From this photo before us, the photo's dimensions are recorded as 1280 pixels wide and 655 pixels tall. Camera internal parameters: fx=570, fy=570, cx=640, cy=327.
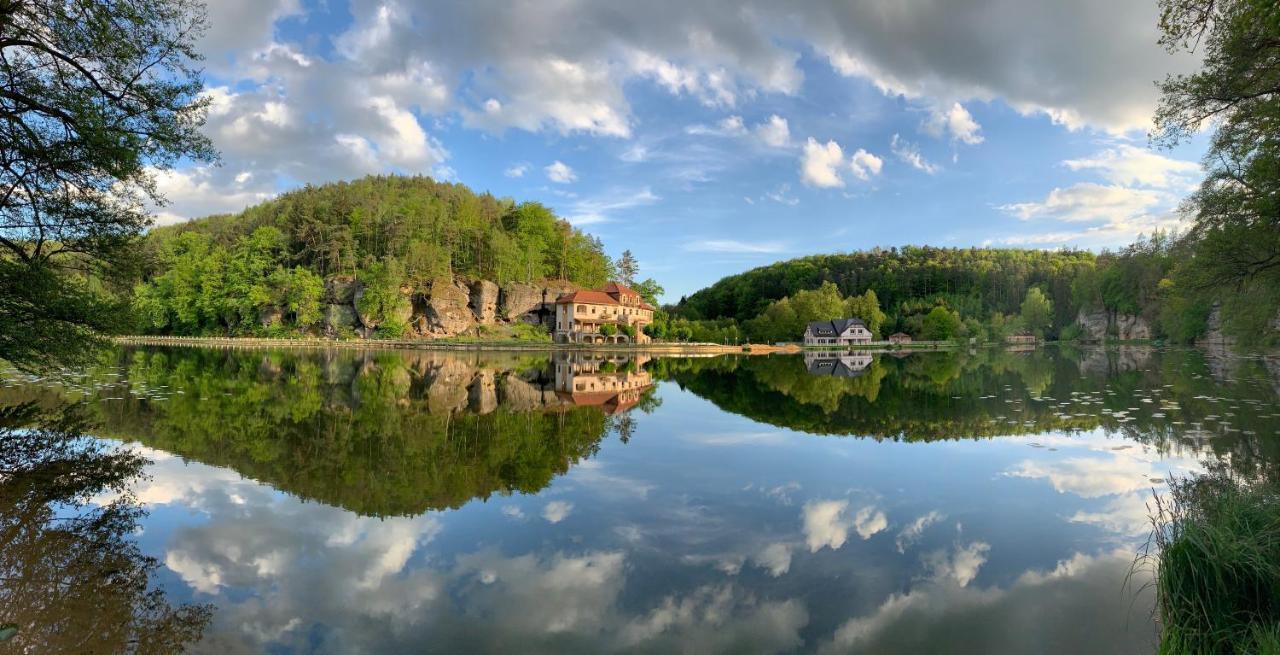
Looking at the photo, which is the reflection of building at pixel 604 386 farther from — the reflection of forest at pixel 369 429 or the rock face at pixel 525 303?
the rock face at pixel 525 303

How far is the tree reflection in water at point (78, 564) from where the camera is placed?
452 centimetres

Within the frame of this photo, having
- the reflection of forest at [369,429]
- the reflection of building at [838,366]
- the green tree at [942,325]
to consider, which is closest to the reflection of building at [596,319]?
the reflection of building at [838,366]

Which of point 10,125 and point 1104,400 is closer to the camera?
point 10,125

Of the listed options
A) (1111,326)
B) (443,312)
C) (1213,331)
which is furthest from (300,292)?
(1111,326)

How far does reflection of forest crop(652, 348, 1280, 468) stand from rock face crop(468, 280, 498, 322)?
155ft

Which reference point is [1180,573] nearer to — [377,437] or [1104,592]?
[1104,592]

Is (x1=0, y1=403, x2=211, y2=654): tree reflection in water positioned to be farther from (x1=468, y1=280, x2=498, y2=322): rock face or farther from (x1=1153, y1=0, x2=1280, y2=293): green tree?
(x1=468, y1=280, x2=498, y2=322): rock face

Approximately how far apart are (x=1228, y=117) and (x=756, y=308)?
105235mm

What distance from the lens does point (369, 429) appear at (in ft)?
44.1

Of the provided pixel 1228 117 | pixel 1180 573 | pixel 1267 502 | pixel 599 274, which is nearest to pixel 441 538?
pixel 1180 573

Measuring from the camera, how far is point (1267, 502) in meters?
5.73

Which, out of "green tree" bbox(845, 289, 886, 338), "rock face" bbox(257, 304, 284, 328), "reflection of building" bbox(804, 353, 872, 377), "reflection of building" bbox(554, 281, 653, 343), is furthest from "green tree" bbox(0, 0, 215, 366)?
"green tree" bbox(845, 289, 886, 338)

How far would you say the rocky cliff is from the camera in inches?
2800

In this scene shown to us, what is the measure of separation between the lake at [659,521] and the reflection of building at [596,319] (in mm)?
53049
